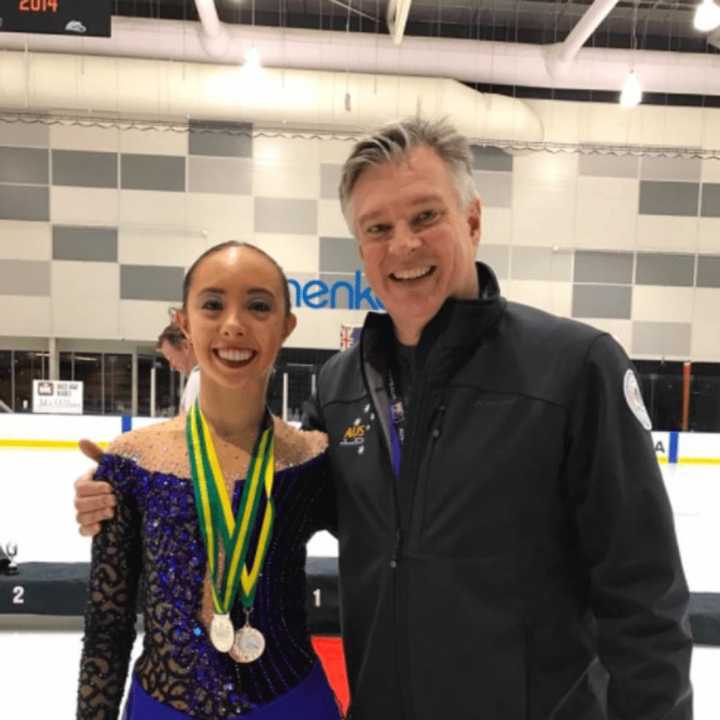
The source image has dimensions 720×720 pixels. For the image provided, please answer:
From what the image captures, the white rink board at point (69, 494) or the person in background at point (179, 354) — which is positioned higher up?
the person in background at point (179, 354)

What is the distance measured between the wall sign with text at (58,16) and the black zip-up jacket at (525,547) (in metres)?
5.17

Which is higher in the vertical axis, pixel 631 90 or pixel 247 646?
pixel 631 90

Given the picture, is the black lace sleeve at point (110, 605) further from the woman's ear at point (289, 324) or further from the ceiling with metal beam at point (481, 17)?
the ceiling with metal beam at point (481, 17)

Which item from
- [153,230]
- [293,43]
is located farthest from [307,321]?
[293,43]

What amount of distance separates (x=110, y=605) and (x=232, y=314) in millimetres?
649

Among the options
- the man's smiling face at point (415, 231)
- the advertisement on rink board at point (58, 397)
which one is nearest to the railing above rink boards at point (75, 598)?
the man's smiling face at point (415, 231)

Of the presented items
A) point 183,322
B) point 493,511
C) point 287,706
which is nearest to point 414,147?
point 183,322

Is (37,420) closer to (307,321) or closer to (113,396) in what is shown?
(113,396)

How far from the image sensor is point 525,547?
1.30m

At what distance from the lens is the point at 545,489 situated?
51.2 inches

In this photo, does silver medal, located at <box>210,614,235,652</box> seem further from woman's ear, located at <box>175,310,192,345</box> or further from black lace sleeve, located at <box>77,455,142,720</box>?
woman's ear, located at <box>175,310,192,345</box>

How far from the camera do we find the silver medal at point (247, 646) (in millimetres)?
1380

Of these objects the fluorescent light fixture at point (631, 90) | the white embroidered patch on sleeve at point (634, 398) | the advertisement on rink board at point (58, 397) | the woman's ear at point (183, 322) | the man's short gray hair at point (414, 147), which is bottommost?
the advertisement on rink board at point (58, 397)

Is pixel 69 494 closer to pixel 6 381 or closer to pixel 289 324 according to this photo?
pixel 6 381
